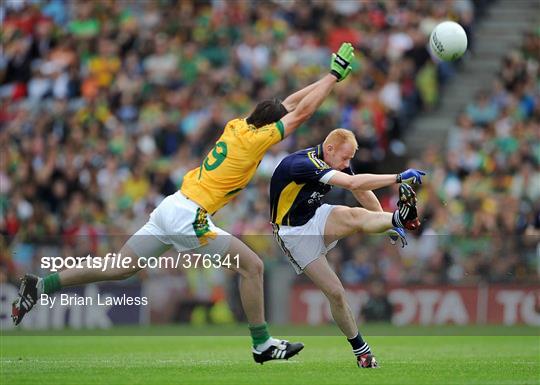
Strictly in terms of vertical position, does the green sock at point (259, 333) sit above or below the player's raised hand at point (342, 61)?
below

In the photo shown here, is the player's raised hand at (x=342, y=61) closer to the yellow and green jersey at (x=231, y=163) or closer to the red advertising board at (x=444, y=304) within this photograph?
the yellow and green jersey at (x=231, y=163)

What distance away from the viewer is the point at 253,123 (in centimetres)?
1219

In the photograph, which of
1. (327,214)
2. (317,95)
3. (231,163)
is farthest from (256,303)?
(317,95)

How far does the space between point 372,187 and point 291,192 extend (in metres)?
1.05

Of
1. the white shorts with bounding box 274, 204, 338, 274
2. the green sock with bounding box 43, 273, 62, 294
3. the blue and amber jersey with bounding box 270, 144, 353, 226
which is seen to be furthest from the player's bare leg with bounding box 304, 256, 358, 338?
the green sock with bounding box 43, 273, 62, 294

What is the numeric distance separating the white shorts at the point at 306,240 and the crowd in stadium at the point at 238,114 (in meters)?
7.85

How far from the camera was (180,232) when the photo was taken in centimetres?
1209

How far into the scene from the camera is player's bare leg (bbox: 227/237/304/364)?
1203 cm

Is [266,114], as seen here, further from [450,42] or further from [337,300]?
[450,42]

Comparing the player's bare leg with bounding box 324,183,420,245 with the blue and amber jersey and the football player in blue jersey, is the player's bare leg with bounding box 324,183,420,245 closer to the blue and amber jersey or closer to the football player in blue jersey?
the football player in blue jersey

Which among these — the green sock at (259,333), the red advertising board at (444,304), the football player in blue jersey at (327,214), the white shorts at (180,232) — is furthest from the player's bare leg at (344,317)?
the red advertising board at (444,304)

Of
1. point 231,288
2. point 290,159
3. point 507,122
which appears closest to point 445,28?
point 290,159

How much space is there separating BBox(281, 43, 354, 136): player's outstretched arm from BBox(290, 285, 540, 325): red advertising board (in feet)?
28.2

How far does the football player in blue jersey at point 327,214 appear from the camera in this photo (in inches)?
471
